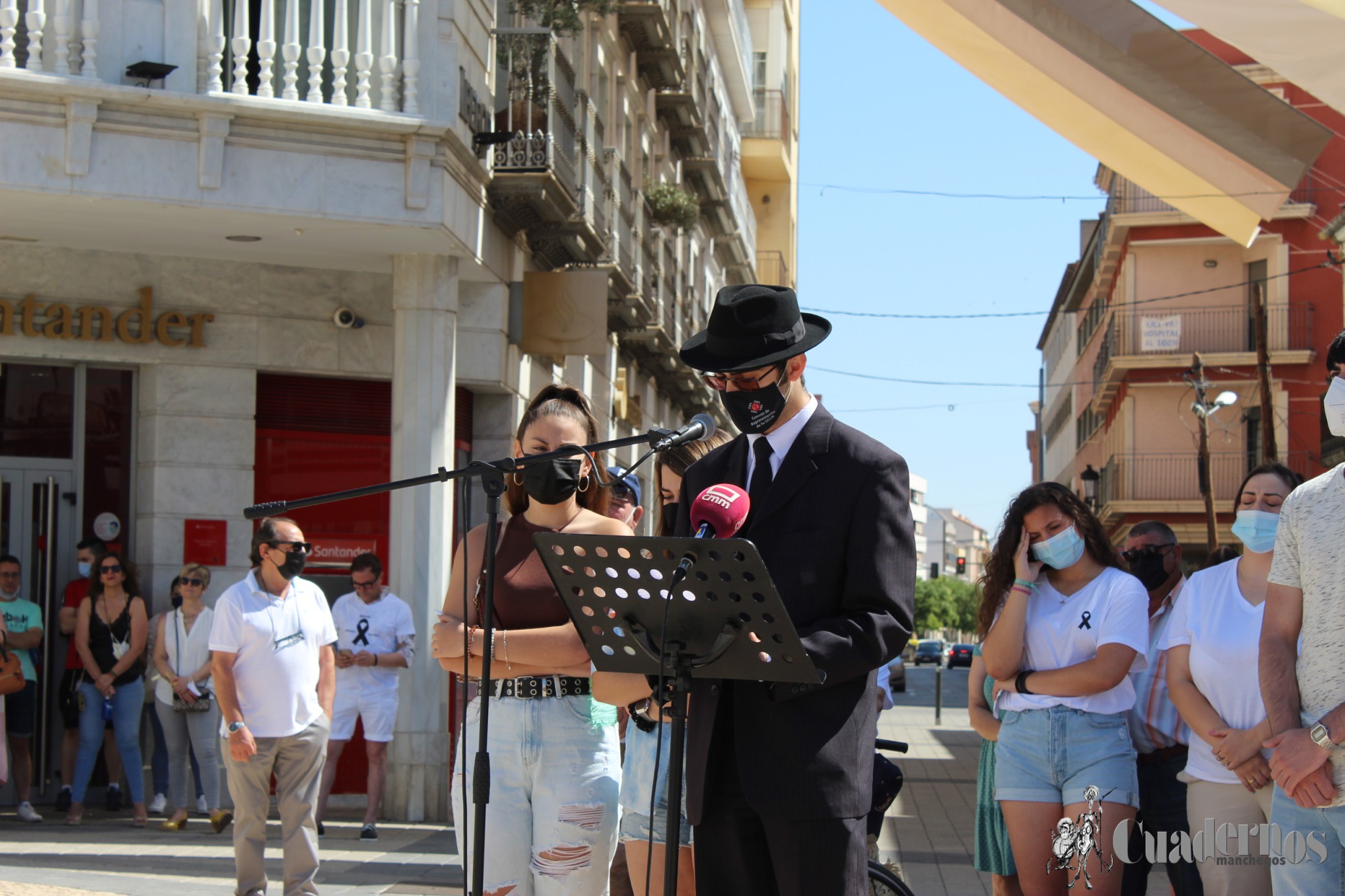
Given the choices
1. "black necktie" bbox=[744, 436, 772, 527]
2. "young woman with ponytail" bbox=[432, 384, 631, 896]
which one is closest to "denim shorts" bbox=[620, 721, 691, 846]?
"young woman with ponytail" bbox=[432, 384, 631, 896]

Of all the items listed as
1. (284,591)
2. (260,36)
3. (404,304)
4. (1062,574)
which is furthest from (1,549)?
(1062,574)

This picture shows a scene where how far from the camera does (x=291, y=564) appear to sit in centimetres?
830

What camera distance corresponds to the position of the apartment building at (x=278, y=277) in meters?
11.4

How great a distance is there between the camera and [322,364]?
13570mm

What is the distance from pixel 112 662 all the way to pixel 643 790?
8136mm

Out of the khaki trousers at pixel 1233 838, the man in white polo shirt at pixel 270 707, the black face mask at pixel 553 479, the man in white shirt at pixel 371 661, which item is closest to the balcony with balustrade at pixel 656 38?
the man in white shirt at pixel 371 661

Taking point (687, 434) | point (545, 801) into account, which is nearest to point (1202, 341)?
point (545, 801)

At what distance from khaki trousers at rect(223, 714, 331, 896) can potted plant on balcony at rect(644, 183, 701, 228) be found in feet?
53.3

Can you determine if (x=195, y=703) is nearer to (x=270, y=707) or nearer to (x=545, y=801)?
(x=270, y=707)

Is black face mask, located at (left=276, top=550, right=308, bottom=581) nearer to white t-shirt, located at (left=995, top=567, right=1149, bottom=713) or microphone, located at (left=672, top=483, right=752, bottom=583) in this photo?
white t-shirt, located at (left=995, top=567, right=1149, bottom=713)

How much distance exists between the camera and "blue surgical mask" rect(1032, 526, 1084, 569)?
6152 millimetres

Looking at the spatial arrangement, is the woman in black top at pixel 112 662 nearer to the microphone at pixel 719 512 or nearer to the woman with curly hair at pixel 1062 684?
the woman with curly hair at pixel 1062 684

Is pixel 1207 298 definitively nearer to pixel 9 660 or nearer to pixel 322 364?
pixel 322 364

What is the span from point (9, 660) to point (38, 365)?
2.75m
